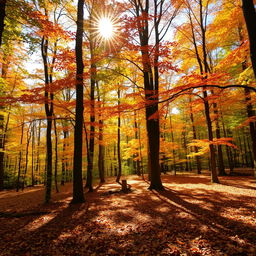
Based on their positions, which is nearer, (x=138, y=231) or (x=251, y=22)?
(x=251, y=22)

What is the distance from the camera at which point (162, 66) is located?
8.78 meters

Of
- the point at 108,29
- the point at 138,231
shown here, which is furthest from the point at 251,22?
the point at 108,29

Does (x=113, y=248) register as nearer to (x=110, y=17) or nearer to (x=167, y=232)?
(x=167, y=232)

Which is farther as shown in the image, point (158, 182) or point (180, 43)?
point (180, 43)

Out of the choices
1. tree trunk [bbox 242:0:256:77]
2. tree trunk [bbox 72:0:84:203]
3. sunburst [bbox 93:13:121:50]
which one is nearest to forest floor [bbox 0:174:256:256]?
tree trunk [bbox 72:0:84:203]

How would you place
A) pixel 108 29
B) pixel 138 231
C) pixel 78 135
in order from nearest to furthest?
pixel 138 231
pixel 78 135
pixel 108 29

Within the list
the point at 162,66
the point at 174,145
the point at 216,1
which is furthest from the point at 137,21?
the point at 174,145

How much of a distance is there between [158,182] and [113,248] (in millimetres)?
6633

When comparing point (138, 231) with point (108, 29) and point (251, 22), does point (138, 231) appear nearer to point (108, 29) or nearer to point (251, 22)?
point (251, 22)

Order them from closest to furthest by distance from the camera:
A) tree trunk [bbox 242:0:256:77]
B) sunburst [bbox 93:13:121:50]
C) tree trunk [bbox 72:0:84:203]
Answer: tree trunk [bbox 242:0:256:77] → tree trunk [bbox 72:0:84:203] → sunburst [bbox 93:13:121:50]

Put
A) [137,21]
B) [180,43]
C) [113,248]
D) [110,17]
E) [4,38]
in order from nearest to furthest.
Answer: [113,248] → [4,38] → [137,21] → [110,17] → [180,43]

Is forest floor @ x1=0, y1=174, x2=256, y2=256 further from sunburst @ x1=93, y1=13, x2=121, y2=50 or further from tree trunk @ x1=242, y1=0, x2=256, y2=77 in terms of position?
sunburst @ x1=93, y1=13, x2=121, y2=50

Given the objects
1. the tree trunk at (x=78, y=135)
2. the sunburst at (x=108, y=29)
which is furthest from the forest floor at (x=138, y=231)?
the sunburst at (x=108, y=29)

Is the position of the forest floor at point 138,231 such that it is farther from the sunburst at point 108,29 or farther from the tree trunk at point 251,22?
the sunburst at point 108,29
